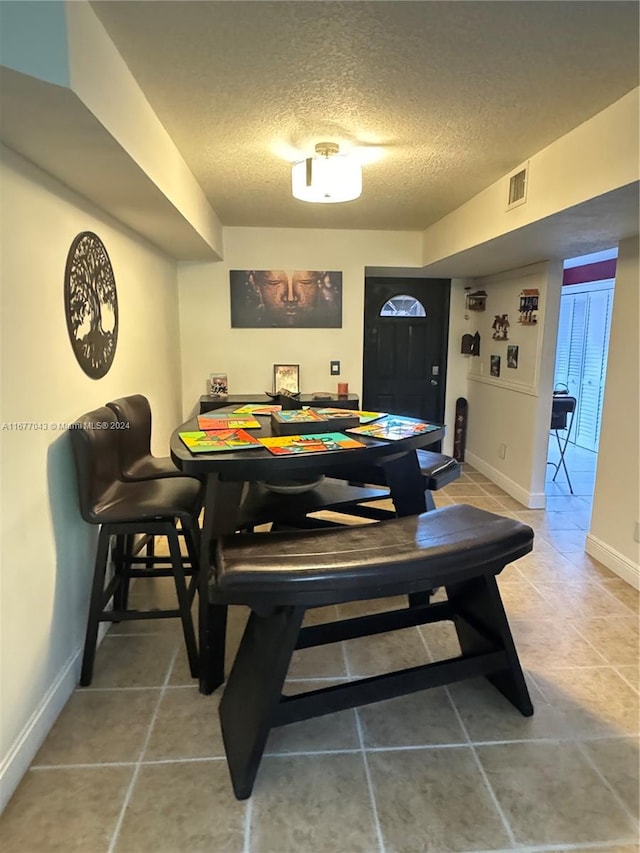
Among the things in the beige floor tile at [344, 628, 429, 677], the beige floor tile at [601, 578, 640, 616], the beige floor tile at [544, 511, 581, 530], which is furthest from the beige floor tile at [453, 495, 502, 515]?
the beige floor tile at [344, 628, 429, 677]

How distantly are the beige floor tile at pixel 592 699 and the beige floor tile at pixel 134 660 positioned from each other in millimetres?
1634

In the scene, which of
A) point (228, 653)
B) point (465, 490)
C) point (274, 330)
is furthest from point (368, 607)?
point (274, 330)

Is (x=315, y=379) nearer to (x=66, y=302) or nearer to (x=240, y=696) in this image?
(x=66, y=302)

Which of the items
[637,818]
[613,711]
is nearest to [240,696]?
[637,818]

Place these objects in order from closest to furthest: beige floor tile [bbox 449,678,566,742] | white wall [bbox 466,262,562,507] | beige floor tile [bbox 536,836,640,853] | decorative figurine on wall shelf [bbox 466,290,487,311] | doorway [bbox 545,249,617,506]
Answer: beige floor tile [bbox 536,836,640,853]
beige floor tile [bbox 449,678,566,742]
white wall [bbox 466,262,562,507]
decorative figurine on wall shelf [bbox 466,290,487,311]
doorway [bbox 545,249,617,506]

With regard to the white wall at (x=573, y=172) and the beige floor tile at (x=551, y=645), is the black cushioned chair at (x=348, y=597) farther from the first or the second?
the white wall at (x=573, y=172)

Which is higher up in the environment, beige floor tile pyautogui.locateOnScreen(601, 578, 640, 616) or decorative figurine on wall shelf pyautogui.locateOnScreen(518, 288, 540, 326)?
decorative figurine on wall shelf pyautogui.locateOnScreen(518, 288, 540, 326)

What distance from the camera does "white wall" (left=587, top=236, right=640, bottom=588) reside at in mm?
2859

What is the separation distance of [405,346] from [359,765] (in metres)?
4.22

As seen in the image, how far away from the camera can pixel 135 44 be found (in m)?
1.60

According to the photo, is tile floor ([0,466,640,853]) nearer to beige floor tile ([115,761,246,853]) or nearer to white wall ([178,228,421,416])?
beige floor tile ([115,761,246,853])

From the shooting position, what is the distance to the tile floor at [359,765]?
1.46m

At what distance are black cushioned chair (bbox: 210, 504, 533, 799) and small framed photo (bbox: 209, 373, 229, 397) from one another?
2.87 metres

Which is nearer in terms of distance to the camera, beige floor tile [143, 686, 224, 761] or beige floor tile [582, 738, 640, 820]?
beige floor tile [582, 738, 640, 820]
